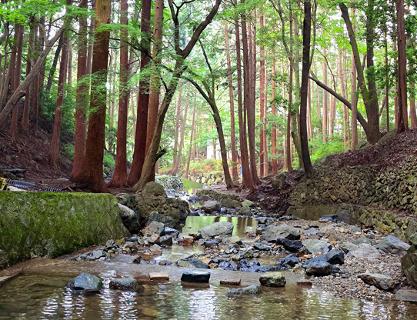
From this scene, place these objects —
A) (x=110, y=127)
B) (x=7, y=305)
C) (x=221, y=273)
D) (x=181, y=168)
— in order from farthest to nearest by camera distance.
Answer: (x=181, y=168) < (x=110, y=127) < (x=221, y=273) < (x=7, y=305)

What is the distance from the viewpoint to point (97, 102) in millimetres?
12344

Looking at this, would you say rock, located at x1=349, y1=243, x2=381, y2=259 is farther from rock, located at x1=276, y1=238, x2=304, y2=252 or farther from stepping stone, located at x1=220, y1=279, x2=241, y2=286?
stepping stone, located at x1=220, y1=279, x2=241, y2=286

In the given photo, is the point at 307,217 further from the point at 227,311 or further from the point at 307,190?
the point at 227,311

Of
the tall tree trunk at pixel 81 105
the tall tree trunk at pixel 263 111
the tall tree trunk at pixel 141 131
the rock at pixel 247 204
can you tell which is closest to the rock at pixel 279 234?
the tall tree trunk at pixel 81 105

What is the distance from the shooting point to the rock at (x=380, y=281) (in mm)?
5562

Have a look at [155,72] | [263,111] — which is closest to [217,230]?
[155,72]

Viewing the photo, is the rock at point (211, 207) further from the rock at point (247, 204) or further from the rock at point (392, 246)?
the rock at point (392, 246)

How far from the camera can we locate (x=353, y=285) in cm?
585

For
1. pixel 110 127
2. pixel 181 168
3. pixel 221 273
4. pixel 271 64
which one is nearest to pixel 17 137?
pixel 110 127

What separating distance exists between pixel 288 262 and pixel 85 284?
11.3ft

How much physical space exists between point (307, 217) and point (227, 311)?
1032 centimetres

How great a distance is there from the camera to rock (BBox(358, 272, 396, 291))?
5.56m

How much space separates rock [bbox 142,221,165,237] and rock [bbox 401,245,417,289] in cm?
550

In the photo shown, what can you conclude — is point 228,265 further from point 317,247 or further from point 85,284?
point 85,284
